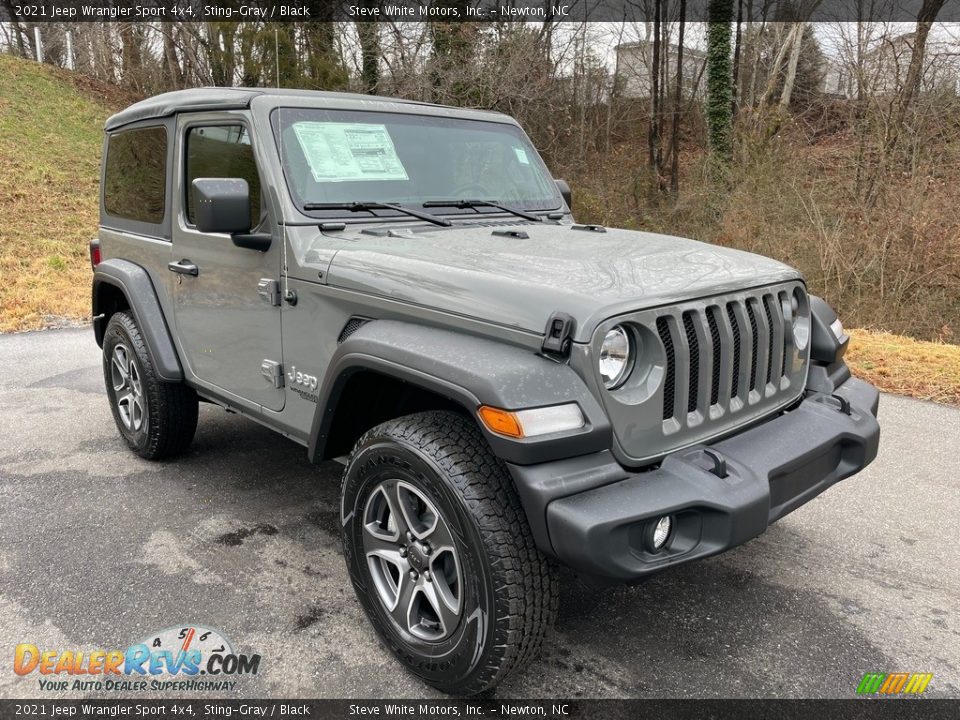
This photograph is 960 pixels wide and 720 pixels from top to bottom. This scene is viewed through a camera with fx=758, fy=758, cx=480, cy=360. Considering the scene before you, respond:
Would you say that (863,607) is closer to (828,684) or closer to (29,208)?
(828,684)

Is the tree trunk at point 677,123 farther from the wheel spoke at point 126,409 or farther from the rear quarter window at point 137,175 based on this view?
the wheel spoke at point 126,409

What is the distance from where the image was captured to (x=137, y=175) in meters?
4.36

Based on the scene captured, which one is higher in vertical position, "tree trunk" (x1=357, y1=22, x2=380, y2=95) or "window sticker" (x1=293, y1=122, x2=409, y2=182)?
"tree trunk" (x1=357, y1=22, x2=380, y2=95)

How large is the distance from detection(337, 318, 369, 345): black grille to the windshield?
0.60m

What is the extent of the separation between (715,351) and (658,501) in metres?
0.67

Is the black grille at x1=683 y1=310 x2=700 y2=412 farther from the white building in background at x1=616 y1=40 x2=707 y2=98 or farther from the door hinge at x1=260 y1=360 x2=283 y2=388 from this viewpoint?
the white building in background at x1=616 y1=40 x2=707 y2=98

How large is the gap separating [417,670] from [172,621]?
1.05 m

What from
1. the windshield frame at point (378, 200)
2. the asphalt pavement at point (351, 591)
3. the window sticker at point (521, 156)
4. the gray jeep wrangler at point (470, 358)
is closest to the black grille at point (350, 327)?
the gray jeep wrangler at point (470, 358)

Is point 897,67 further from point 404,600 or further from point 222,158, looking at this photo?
point 404,600

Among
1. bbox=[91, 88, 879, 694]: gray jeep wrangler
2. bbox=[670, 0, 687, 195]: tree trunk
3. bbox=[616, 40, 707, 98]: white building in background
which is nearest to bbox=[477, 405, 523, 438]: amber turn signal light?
bbox=[91, 88, 879, 694]: gray jeep wrangler

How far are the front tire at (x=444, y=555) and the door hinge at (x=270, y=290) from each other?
927 millimetres

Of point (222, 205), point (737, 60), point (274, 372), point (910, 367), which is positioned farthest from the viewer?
point (737, 60)

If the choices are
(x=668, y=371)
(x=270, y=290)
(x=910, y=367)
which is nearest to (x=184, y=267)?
(x=270, y=290)

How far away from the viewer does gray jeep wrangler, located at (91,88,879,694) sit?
221cm
